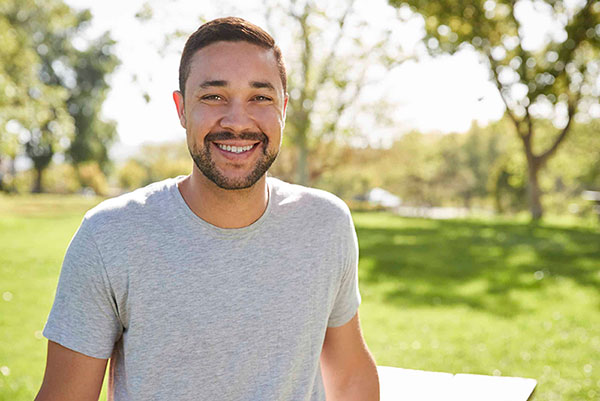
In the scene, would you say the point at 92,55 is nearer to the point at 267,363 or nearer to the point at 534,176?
the point at 534,176

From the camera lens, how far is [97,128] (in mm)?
42156

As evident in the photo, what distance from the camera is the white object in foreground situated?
7.92 feet

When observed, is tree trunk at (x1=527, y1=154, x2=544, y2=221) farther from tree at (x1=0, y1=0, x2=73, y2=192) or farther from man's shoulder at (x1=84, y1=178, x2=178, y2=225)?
man's shoulder at (x1=84, y1=178, x2=178, y2=225)

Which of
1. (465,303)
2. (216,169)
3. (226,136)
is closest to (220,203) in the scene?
(216,169)

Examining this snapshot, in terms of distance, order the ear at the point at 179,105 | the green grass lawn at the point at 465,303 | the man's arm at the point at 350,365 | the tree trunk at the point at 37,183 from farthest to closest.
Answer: the tree trunk at the point at 37,183, the green grass lawn at the point at 465,303, the man's arm at the point at 350,365, the ear at the point at 179,105

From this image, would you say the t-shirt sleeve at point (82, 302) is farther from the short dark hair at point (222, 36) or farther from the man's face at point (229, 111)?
the short dark hair at point (222, 36)

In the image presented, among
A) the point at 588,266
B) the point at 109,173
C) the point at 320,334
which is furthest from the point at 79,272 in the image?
the point at 109,173

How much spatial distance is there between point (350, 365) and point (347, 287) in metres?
0.30

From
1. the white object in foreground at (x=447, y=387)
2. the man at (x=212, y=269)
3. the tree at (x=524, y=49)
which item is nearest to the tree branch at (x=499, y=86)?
the tree at (x=524, y=49)

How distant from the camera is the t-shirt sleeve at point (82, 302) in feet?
5.38

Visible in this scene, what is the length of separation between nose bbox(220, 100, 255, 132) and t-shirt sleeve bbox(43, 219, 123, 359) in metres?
0.52

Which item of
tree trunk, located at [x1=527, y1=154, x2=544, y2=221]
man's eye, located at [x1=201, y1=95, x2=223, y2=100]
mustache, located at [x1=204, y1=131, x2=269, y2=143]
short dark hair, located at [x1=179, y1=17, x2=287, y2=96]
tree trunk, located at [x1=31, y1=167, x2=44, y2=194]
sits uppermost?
short dark hair, located at [x1=179, y1=17, x2=287, y2=96]

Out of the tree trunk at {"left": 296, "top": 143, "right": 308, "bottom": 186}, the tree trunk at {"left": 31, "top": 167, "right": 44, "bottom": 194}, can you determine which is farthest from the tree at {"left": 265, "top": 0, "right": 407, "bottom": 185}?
the tree trunk at {"left": 31, "top": 167, "right": 44, "bottom": 194}

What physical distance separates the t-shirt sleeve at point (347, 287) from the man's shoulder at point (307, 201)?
0.19 ft
